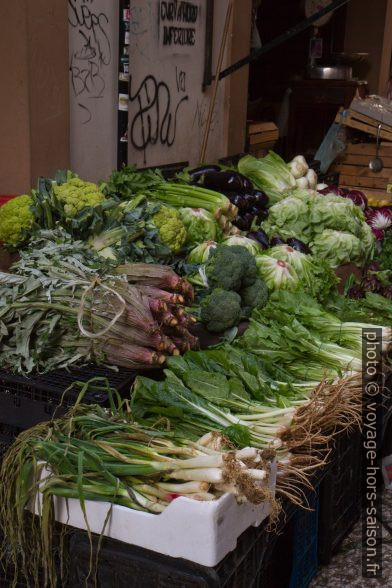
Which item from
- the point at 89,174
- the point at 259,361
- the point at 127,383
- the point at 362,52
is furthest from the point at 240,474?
the point at 362,52

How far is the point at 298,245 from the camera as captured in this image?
195 inches

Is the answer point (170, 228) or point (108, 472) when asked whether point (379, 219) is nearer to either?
point (170, 228)

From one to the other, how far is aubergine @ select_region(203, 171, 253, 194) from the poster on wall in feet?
4.09

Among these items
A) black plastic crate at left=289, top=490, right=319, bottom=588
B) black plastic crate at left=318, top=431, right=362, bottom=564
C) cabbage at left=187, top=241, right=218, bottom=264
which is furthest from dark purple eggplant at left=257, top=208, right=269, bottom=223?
black plastic crate at left=289, top=490, right=319, bottom=588

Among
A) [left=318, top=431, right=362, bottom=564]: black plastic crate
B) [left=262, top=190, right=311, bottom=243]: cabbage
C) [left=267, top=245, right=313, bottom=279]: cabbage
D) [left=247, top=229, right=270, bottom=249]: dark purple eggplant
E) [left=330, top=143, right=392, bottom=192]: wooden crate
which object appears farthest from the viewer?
[left=330, top=143, right=392, bottom=192]: wooden crate

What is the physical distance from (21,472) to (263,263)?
7.93 ft

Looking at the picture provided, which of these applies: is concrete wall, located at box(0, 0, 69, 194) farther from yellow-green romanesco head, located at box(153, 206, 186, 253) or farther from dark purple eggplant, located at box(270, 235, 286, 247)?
dark purple eggplant, located at box(270, 235, 286, 247)

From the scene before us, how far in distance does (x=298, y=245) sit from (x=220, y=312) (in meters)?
1.38

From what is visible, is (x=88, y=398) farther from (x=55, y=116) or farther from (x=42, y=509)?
(x=55, y=116)

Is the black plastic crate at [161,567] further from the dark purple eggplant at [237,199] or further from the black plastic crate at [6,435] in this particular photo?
the dark purple eggplant at [237,199]

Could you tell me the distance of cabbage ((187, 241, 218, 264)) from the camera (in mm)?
4441

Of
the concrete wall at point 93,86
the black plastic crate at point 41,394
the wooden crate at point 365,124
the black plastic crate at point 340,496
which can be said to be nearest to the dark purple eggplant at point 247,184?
the concrete wall at point 93,86

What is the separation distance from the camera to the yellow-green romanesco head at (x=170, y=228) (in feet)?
14.0

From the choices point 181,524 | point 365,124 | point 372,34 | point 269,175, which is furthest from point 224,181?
point 372,34
